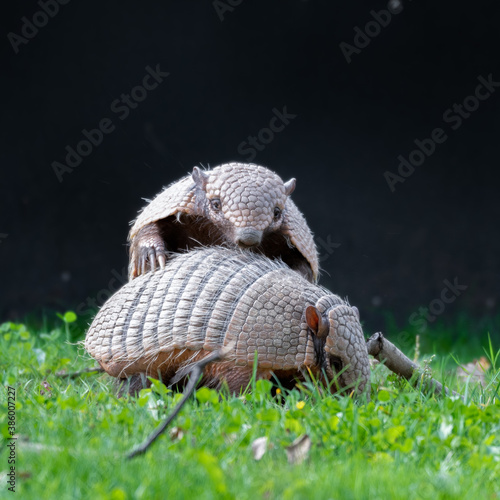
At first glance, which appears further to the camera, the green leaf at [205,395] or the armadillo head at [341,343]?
the armadillo head at [341,343]

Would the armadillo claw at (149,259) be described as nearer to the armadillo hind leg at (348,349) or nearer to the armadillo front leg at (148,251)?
the armadillo front leg at (148,251)

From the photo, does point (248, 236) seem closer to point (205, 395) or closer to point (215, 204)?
point (215, 204)

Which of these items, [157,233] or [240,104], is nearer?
[157,233]

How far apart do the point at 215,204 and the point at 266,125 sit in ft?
12.8

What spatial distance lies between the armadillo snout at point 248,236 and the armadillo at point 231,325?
0.58 ft

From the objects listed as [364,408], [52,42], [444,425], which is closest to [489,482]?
[444,425]

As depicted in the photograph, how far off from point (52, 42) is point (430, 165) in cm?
389

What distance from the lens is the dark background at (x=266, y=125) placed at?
23.1ft

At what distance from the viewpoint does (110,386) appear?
3746 mm

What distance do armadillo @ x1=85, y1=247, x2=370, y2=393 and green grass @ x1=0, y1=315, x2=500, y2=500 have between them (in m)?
0.24

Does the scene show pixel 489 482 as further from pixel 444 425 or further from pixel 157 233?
pixel 157 233

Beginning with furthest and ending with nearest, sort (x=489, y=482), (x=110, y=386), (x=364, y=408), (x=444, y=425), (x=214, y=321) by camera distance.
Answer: (x=110, y=386) < (x=214, y=321) < (x=364, y=408) < (x=444, y=425) < (x=489, y=482)

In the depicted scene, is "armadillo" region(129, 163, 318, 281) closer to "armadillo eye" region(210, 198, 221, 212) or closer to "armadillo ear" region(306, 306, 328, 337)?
"armadillo eye" region(210, 198, 221, 212)

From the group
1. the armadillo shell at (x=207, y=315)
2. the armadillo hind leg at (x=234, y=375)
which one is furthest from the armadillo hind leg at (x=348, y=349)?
the armadillo hind leg at (x=234, y=375)
